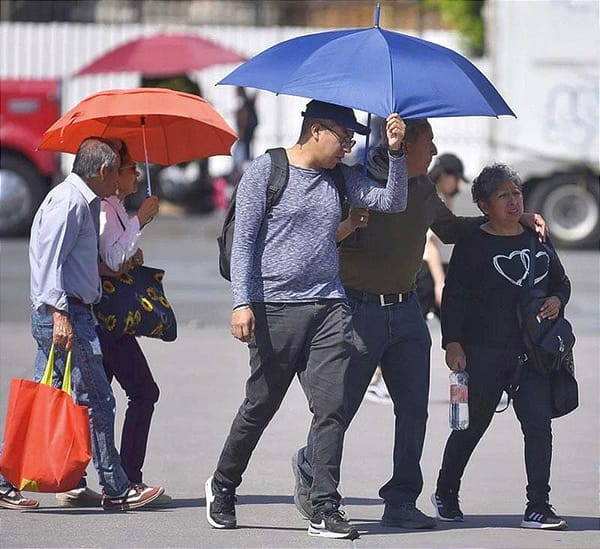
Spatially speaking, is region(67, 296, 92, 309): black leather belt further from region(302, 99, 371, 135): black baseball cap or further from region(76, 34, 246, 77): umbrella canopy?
region(76, 34, 246, 77): umbrella canopy

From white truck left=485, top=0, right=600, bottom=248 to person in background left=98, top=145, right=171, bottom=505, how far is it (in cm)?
1013

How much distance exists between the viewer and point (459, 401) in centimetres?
577

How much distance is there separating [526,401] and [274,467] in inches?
63.9

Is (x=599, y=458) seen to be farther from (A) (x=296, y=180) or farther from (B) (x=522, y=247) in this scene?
(A) (x=296, y=180)

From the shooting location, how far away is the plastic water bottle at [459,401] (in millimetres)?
5770

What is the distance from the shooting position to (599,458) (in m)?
7.29

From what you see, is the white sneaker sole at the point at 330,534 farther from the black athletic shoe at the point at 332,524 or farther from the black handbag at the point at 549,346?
the black handbag at the point at 549,346

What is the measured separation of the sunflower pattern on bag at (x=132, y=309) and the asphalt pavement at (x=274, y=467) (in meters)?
0.78

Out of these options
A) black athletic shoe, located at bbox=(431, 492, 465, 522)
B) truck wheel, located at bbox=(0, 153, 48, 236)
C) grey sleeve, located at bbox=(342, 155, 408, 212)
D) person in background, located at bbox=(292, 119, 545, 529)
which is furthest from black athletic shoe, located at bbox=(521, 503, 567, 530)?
truck wheel, located at bbox=(0, 153, 48, 236)

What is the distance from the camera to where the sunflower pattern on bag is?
5.89m

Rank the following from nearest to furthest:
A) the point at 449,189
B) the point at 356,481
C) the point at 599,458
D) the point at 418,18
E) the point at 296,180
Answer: the point at 296,180, the point at 356,481, the point at 599,458, the point at 449,189, the point at 418,18

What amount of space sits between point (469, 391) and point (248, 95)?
12.8 meters

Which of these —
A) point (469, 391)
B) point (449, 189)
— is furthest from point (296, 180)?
point (449, 189)

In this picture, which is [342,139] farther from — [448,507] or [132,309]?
[448,507]
